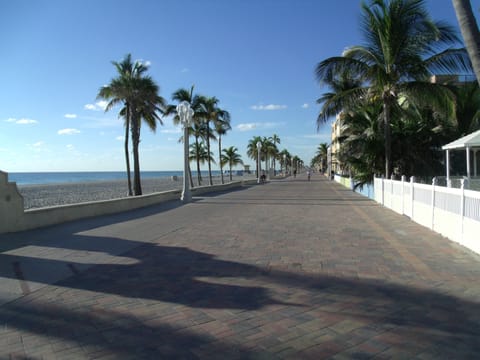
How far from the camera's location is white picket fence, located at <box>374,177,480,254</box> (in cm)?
722

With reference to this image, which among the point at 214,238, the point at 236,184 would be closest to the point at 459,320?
the point at 214,238

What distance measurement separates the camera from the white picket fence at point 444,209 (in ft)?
23.7

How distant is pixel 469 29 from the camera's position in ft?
19.9

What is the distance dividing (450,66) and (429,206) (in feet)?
27.7

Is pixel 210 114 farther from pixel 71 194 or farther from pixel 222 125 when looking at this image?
pixel 71 194

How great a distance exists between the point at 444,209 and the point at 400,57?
999 centimetres

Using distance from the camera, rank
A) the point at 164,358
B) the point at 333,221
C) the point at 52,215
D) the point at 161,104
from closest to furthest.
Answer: the point at 164,358 < the point at 52,215 < the point at 333,221 < the point at 161,104

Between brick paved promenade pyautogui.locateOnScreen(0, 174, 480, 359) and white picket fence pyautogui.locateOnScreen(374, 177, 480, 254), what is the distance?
339mm

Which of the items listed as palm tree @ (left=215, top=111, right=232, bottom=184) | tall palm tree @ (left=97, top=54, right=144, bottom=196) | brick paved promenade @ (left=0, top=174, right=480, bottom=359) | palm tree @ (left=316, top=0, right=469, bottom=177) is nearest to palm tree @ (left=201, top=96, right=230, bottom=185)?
palm tree @ (left=215, top=111, right=232, bottom=184)

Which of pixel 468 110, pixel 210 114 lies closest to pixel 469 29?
pixel 468 110

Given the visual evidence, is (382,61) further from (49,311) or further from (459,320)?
(49,311)

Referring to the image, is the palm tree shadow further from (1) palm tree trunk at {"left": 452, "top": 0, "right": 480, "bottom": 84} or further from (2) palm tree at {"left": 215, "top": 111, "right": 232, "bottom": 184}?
(2) palm tree at {"left": 215, "top": 111, "right": 232, "bottom": 184}

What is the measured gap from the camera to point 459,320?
13.6ft

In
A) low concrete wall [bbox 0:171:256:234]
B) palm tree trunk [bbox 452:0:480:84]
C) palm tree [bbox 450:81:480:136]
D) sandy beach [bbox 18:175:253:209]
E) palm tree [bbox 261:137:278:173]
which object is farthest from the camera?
palm tree [bbox 261:137:278:173]
